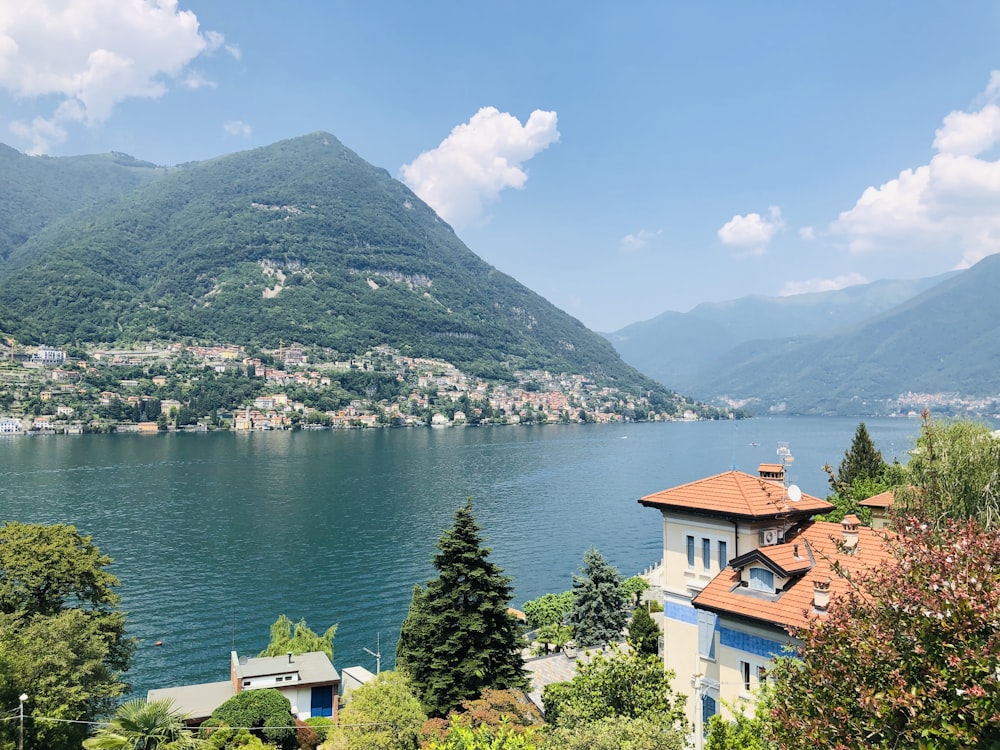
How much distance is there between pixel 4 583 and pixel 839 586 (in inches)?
913

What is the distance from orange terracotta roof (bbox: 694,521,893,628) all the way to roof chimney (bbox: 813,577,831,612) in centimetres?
31

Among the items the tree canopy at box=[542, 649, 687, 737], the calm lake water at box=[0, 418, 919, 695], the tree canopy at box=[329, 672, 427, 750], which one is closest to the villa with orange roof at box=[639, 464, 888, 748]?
the tree canopy at box=[542, 649, 687, 737]

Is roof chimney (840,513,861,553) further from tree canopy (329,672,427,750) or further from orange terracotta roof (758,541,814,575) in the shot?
tree canopy (329,672,427,750)

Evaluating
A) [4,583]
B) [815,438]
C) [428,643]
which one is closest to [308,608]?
[4,583]

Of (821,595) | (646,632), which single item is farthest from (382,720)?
(646,632)

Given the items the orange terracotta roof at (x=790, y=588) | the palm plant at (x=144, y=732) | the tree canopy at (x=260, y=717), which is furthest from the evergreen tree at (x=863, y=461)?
the palm plant at (x=144, y=732)

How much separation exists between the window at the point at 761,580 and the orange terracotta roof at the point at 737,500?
44.9 inches

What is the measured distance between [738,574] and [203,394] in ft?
528

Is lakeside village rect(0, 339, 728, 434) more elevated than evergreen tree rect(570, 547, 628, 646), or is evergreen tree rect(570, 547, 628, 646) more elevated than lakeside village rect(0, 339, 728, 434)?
lakeside village rect(0, 339, 728, 434)

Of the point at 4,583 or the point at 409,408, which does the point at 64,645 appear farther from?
the point at 409,408

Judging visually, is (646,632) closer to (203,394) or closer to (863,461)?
(863,461)

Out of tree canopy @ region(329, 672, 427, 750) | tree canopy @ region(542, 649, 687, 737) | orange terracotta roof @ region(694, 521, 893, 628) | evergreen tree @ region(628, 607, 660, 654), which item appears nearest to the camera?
tree canopy @ region(542, 649, 687, 737)

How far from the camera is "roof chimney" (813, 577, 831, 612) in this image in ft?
36.7

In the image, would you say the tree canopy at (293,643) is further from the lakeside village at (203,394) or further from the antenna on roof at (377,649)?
the lakeside village at (203,394)
